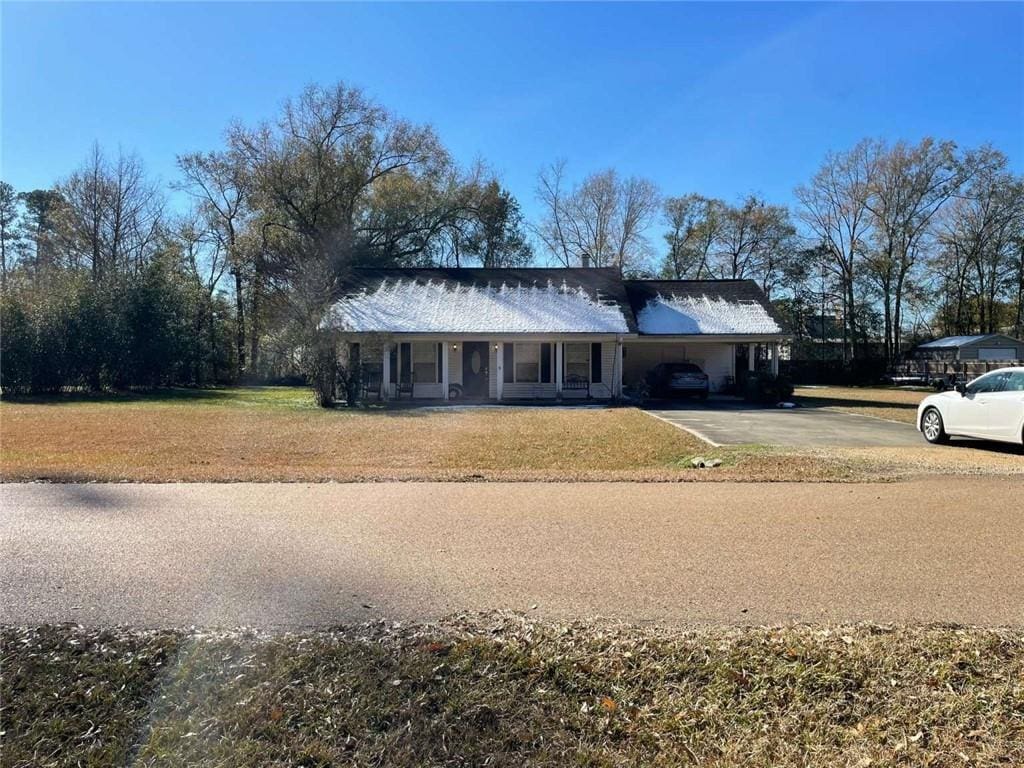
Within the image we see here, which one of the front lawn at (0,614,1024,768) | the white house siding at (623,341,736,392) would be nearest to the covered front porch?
the white house siding at (623,341,736,392)

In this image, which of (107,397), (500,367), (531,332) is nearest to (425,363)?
(500,367)

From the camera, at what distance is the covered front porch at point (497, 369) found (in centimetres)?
2372

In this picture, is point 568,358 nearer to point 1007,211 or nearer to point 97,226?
point 97,226

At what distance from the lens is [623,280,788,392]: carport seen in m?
25.2

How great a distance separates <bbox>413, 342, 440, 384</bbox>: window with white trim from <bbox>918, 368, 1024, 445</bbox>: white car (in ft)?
52.3

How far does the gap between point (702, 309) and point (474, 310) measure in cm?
962

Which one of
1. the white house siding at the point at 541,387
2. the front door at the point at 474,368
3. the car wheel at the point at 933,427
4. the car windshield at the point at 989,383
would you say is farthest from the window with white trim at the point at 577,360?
the car windshield at the point at 989,383

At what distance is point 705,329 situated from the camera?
1002 inches

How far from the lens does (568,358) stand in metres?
24.7

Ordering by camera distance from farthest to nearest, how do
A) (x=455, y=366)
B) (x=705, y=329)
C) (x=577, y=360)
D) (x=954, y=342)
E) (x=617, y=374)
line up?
(x=954, y=342) < (x=705, y=329) < (x=577, y=360) < (x=455, y=366) < (x=617, y=374)

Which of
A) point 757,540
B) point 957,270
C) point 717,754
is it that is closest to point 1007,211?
point 957,270

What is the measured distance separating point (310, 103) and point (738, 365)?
26.7 meters

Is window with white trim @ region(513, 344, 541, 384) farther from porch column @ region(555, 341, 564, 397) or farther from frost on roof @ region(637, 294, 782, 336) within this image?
frost on roof @ region(637, 294, 782, 336)

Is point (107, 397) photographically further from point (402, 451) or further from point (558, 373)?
point (402, 451)
